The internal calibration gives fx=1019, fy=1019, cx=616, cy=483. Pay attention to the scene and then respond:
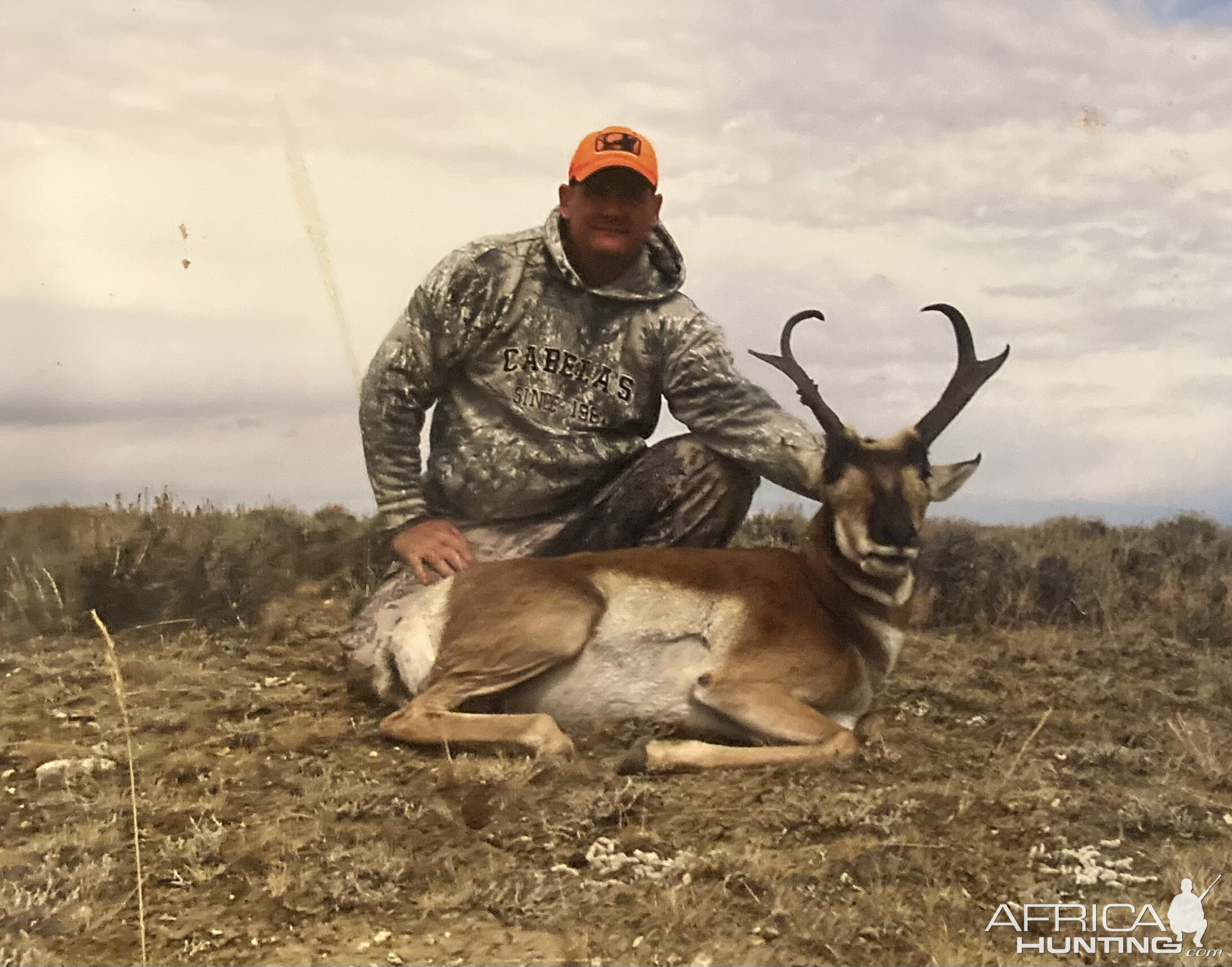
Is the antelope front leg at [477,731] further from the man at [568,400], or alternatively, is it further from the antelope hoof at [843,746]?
the antelope hoof at [843,746]

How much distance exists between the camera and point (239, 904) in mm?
2596

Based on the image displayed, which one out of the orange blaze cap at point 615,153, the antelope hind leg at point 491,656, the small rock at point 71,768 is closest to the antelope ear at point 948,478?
the antelope hind leg at point 491,656

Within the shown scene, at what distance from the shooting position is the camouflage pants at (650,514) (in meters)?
5.09

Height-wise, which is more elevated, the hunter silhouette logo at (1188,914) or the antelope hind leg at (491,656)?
the antelope hind leg at (491,656)

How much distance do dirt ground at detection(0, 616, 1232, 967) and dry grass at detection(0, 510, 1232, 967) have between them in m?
0.01

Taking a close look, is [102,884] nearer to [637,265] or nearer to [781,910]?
[781,910]

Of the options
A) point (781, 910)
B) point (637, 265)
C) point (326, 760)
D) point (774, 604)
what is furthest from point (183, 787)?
point (637, 265)

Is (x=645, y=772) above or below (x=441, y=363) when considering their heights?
below

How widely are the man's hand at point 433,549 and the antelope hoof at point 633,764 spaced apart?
1271 mm

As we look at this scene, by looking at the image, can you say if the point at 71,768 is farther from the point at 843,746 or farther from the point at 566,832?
the point at 843,746

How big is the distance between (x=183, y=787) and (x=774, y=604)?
2.29 m

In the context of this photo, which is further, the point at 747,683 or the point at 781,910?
the point at 747,683

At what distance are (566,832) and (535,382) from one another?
2577 mm

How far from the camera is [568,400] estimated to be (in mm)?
5086
